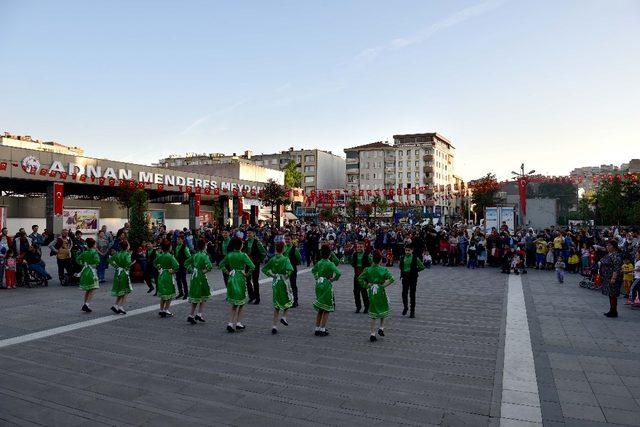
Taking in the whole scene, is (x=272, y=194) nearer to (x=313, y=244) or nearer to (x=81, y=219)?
(x=81, y=219)

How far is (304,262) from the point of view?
23.5 meters

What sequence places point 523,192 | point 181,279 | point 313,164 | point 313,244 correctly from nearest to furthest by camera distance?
point 181,279, point 313,244, point 523,192, point 313,164

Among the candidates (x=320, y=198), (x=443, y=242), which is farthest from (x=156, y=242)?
(x=320, y=198)

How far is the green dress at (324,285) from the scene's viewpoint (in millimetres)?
8656

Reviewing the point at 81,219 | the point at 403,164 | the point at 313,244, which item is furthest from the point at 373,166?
the point at 313,244

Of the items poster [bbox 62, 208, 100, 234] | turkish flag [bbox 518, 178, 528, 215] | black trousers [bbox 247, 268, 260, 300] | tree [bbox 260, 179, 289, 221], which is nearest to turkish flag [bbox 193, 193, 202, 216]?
poster [bbox 62, 208, 100, 234]

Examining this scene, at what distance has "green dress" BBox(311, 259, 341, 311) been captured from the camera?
28.4ft

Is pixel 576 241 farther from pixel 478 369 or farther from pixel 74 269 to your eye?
pixel 74 269

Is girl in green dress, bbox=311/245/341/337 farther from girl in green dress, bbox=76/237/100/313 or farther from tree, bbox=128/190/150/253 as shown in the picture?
tree, bbox=128/190/150/253

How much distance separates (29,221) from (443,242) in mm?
28624

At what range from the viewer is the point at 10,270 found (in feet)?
46.8

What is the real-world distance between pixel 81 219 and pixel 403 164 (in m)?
66.7

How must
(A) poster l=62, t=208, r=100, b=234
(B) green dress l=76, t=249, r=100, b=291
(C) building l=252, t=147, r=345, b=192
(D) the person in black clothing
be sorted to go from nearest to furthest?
(B) green dress l=76, t=249, r=100, b=291, (D) the person in black clothing, (A) poster l=62, t=208, r=100, b=234, (C) building l=252, t=147, r=345, b=192

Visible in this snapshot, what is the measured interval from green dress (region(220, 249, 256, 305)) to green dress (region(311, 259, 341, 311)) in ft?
4.73
